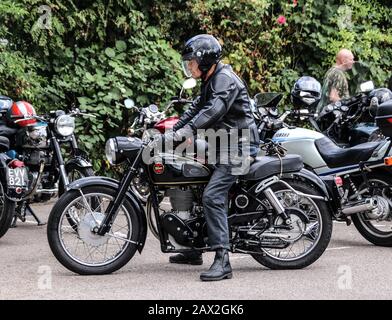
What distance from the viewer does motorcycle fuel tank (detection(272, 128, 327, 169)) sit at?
8.87 m

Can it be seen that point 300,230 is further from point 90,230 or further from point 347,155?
point 90,230

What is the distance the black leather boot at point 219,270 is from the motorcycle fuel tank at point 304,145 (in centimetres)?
214

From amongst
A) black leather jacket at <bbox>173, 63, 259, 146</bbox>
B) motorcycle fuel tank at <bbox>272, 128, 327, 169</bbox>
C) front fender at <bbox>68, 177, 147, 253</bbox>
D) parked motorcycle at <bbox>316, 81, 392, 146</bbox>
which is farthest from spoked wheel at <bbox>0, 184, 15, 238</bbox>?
parked motorcycle at <bbox>316, 81, 392, 146</bbox>

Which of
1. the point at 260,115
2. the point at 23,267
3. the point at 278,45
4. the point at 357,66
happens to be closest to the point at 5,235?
the point at 23,267

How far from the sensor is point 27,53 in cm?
1185

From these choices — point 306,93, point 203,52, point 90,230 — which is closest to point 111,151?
point 90,230

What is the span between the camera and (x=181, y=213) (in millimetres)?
7211

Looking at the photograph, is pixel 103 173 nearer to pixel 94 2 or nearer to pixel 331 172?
pixel 94 2

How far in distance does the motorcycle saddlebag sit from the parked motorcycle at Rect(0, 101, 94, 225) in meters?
3.03

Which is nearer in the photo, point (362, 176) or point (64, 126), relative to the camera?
point (362, 176)

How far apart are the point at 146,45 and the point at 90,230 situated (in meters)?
5.71

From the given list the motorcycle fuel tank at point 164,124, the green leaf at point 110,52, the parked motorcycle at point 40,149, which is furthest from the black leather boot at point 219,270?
the green leaf at point 110,52

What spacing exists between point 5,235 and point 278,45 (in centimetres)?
585

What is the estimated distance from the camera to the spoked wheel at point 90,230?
7055mm
